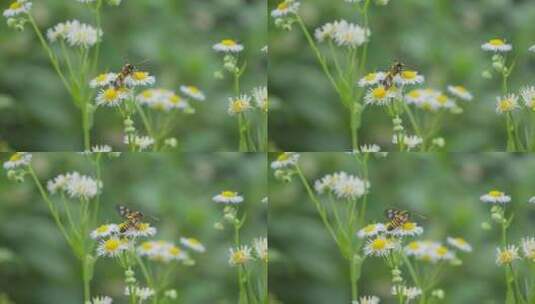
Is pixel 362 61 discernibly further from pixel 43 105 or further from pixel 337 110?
pixel 43 105

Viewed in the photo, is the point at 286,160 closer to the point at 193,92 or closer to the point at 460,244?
the point at 193,92

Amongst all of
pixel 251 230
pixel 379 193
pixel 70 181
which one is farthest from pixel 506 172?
pixel 70 181

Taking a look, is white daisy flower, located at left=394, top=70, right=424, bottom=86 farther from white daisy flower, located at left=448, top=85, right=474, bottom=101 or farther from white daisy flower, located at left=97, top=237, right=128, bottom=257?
white daisy flower, located at left=97, top=237, right=128, bottom=257

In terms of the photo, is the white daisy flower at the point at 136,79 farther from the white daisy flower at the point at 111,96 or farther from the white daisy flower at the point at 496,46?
the white daisy flower at the point at 496,46

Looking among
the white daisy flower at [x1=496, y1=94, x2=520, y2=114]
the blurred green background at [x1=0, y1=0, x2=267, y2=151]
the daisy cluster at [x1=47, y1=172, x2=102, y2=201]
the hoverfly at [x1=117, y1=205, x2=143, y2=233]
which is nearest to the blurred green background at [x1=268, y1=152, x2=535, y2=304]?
the white daisy flower at [x1=496, y1=94, x2=520, y2=114]

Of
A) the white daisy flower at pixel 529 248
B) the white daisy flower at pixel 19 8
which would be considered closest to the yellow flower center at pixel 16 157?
the white daisy flower at pixel 19 8

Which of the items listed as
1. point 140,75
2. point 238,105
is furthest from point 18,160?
point 238,105
